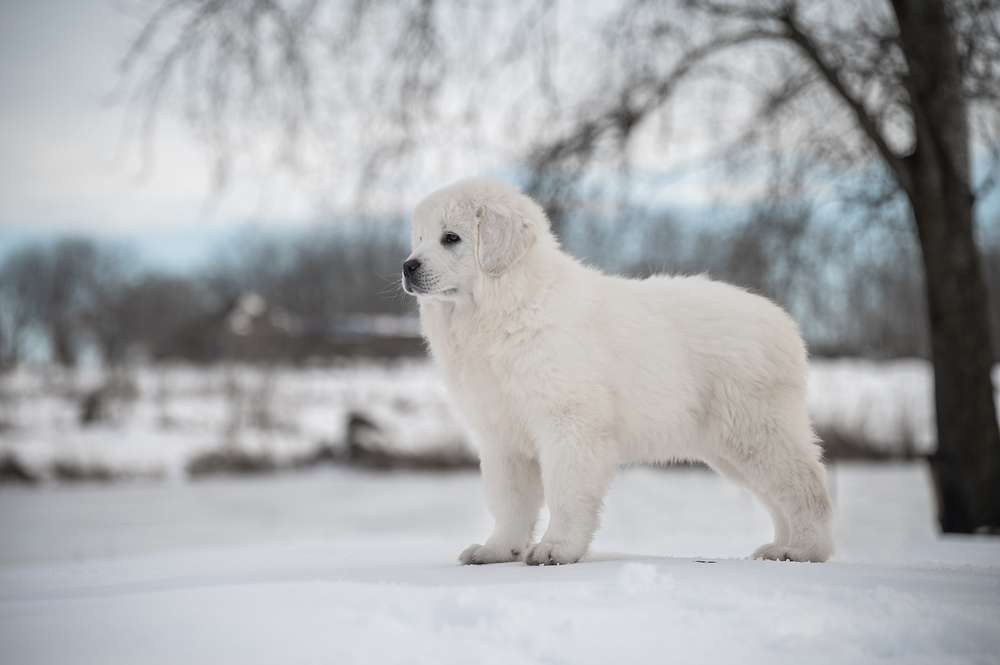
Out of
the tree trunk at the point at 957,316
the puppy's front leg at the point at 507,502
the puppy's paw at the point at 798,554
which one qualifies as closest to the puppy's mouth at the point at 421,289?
the puppy's front leg at the point at 507,502

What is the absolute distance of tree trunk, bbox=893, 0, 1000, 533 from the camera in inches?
282

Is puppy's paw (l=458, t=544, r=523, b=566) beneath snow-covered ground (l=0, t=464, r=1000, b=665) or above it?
beneath

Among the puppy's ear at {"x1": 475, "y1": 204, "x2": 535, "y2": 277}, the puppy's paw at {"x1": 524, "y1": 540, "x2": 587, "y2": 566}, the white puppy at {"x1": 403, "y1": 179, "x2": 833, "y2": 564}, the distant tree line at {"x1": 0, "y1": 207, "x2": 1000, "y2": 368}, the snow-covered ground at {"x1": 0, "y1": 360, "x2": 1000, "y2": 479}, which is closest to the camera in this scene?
the puppy's paw at {"x1": 524, "y1": 540, "x2": 587, "y2": 566}

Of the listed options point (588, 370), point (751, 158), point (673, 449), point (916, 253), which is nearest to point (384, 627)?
point (588, 370)

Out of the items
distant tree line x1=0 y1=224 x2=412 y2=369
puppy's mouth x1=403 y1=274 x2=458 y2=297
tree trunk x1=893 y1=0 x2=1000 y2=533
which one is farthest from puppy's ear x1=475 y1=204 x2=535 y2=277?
distant tree line x1=0 y1=224 x2=412 y2=369

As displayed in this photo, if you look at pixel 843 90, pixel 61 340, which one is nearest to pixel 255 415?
pixel 843 90

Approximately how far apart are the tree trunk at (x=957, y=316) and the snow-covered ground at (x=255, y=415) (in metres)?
6.37

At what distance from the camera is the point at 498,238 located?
4.32 meters

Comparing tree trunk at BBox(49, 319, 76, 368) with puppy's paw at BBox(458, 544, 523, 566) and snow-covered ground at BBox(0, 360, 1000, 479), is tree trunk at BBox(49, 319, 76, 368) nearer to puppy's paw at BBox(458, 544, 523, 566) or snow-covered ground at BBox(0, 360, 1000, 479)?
snow-covered ground at BBox(0, 360, 1000, 479)

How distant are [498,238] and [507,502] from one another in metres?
1.32

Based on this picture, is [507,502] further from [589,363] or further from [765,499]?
[765,499]

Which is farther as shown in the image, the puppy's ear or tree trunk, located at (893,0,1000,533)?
tree trunk, located at (893,0,1000,533)

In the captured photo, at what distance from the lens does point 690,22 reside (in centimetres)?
761

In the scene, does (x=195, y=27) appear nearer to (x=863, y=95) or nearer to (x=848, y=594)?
→ (x=863, y=95)
